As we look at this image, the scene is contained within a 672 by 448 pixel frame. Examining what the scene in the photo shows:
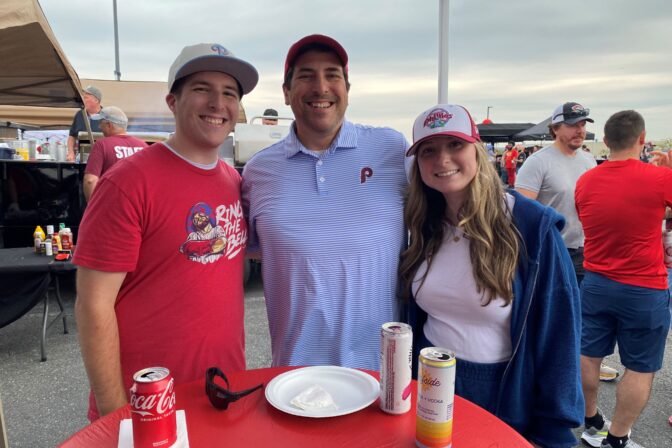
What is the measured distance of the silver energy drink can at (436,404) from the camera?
1168 mm

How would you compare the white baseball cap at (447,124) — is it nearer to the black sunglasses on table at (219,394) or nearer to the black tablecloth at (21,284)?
the black sunglasses on table at (219,394)

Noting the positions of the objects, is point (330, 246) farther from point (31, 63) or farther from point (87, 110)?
point (87, 110)

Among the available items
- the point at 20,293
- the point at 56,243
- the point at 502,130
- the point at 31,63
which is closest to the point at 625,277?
the point at 31,63

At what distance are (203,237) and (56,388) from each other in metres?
2.74

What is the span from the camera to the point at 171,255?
1.71 metres

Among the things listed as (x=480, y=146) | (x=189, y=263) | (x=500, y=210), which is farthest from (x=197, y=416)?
(x=480, y=146)

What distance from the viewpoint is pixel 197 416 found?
1345 millimetres

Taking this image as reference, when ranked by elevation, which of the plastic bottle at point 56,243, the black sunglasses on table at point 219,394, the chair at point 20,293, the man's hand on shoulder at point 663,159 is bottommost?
the chair at point 20,293

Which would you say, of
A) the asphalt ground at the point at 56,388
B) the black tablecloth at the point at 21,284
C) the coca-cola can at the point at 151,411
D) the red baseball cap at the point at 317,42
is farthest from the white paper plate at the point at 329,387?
the black tablecloth at the point at 21,284

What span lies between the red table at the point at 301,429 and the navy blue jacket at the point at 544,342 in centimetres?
46

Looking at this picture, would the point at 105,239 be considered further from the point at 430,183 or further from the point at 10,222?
the point at 10,222

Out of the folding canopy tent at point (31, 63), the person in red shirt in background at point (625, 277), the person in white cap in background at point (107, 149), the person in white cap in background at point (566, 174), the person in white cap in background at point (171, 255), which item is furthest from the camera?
the person in white cap in background at point (107, 149)

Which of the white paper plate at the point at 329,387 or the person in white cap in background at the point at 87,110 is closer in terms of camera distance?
the white paper plate at the point at 329,387

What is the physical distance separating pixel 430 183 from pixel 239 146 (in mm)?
5795
